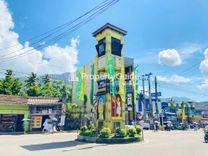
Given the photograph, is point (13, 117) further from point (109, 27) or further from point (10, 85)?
point (109, 27)

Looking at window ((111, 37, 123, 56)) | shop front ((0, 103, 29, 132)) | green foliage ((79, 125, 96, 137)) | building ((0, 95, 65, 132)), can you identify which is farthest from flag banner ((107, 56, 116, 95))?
shop front ((0, 103, 29, 132))

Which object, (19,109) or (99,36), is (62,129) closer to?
(19,109)

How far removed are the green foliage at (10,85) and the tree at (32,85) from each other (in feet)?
10.8

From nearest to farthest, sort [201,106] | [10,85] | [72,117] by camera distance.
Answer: [72,117] → [10,85] → [201,106]

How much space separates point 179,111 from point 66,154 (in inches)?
1870

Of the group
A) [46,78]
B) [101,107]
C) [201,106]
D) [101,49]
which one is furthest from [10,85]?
[201,106]

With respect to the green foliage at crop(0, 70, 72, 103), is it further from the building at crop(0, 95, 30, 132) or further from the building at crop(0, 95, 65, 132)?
the building at crop(0, 95, 30, 132)

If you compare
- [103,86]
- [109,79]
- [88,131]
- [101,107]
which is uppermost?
[109,79]

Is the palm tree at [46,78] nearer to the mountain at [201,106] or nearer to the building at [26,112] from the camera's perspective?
the building at [26,112]

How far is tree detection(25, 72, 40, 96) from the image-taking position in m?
50.7

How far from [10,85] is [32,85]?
11.1 meters

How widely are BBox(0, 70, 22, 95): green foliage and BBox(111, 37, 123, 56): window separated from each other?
2973 cm

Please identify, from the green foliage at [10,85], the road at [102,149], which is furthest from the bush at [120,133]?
the green foliage at [10,85]

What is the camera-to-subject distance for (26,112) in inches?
1385
